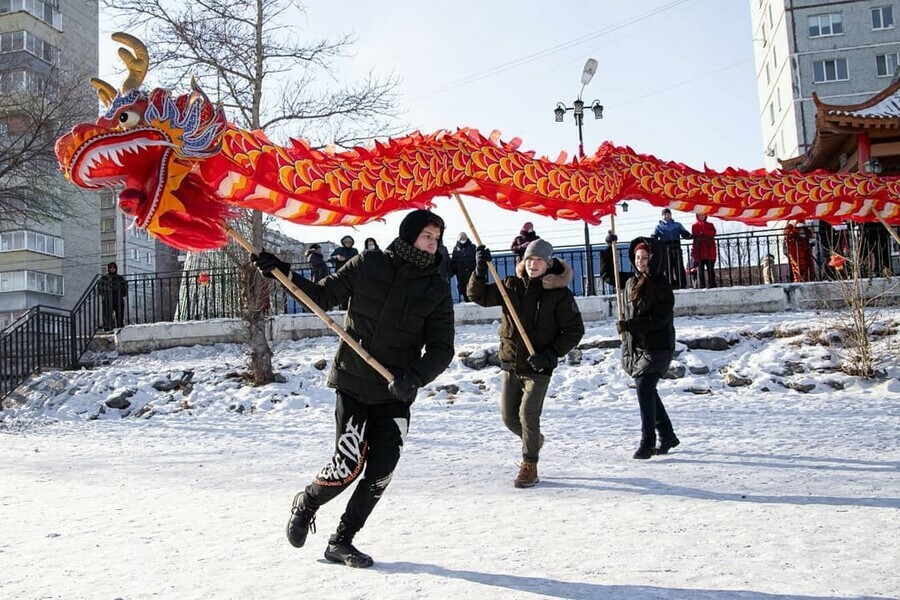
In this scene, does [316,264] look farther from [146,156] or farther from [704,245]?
[146,156]

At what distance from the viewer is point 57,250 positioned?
3956 cm

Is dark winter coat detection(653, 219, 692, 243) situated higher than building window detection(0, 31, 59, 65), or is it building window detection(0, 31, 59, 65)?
building window detection(0, 31, 59, 65)

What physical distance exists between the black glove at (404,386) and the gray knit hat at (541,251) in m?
2.33

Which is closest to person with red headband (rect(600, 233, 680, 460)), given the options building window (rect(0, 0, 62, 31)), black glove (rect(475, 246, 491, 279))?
black glove (rect(475, 246, 491, 279))

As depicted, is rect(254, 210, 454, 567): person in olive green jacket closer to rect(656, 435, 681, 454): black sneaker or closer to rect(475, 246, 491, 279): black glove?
rect(475, 246, 491, 279): black glove

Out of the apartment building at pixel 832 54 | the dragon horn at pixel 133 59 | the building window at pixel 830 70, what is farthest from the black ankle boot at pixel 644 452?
the building window at pixel 830 70

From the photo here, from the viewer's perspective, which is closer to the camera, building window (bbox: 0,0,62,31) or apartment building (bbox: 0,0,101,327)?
apartment building (bbox: 0,0,101,327)

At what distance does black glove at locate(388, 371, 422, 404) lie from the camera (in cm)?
378

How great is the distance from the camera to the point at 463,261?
14.9 metres

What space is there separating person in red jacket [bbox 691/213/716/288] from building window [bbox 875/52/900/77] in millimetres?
34475

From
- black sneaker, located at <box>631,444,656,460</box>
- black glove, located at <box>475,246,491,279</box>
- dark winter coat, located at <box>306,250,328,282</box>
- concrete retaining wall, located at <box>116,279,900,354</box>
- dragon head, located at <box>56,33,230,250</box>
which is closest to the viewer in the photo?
dragon head, located at <box>56,33,230,250</box>

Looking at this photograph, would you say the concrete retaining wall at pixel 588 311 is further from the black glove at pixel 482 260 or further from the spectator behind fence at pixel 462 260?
the black glove at pixel 482 260

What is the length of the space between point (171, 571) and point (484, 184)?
16.4ft

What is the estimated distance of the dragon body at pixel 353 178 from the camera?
496cm
